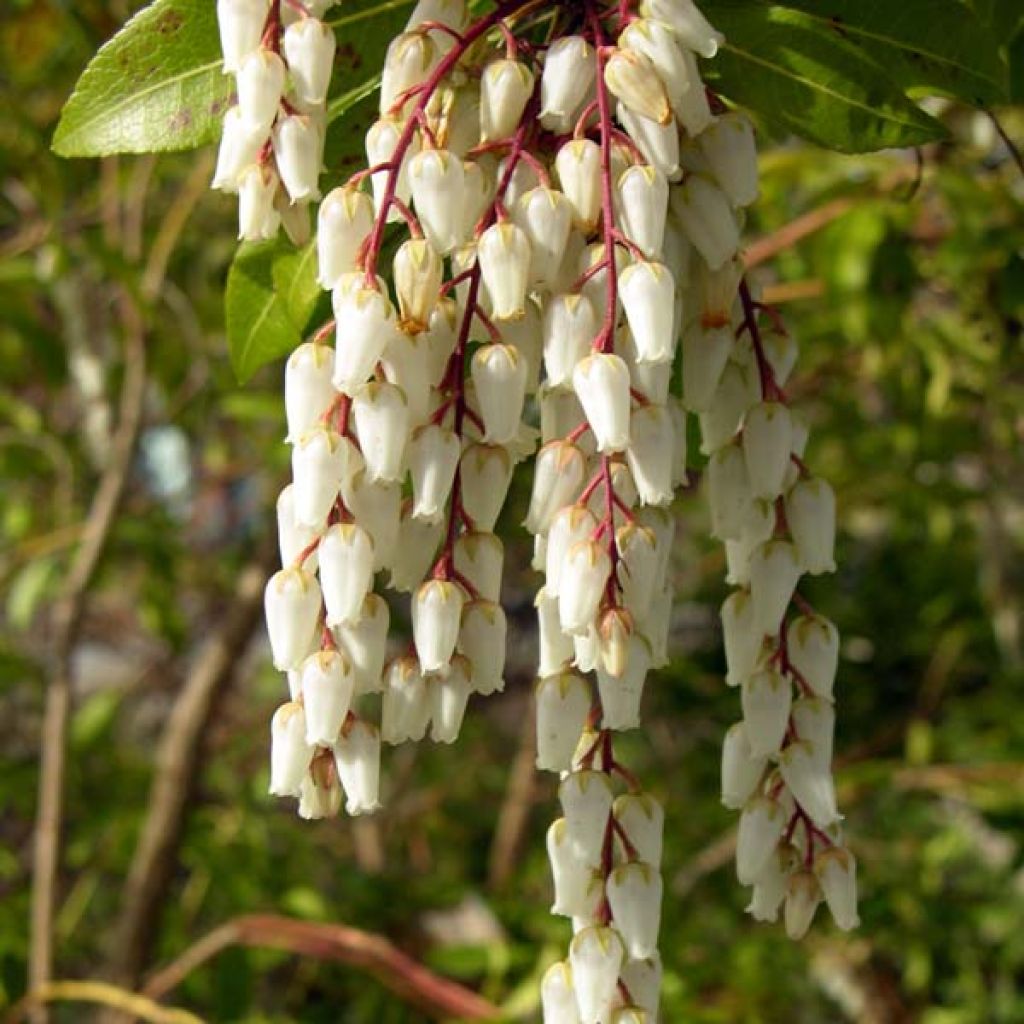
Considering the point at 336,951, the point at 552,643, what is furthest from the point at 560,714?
the point at 336,951

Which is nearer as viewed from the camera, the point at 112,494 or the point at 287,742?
the point at 287,742

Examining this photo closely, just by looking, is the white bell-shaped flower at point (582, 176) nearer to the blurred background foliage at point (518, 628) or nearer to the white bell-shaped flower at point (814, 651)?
the white bell-shaped flower at point (814, 651)

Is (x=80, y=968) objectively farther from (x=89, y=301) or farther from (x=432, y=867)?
(x=89, y=301)

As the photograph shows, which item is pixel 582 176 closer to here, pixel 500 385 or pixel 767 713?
pixel 500 385

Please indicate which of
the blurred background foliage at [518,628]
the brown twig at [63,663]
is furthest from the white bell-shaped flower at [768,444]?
the brown twig at [63,663]

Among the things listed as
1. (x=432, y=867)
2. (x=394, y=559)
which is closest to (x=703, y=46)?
(x=394, y=559)
